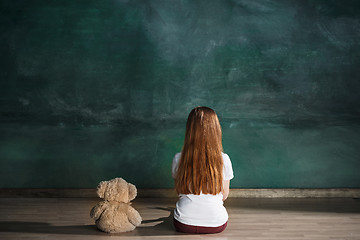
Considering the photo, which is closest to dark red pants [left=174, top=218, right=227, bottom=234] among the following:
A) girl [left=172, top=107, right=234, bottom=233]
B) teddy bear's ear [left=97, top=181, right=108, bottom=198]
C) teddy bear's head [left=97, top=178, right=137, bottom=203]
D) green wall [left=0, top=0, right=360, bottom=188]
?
Result: girl [left=172, top=107, right=234, bottom=233]

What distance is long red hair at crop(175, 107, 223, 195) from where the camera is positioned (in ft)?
8.52

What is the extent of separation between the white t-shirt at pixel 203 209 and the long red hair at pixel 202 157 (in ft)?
0.16

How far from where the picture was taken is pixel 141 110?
12.4 feet

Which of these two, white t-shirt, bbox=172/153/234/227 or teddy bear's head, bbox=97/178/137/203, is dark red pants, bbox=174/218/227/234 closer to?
white t-shirt, bbox=172/153/234/227

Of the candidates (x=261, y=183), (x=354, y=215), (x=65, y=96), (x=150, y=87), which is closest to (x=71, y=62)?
(x=65, y=96)

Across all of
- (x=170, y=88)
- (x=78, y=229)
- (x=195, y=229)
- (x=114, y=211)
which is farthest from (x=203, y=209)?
(x=170, y=88)

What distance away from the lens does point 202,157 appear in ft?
8.52

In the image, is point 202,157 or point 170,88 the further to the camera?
point 170,88

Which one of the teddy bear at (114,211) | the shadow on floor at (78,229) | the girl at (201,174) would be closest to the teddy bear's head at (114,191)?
the teddy bear at (114,211)

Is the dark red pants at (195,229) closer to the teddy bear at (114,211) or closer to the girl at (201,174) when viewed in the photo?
the girl at (201,174)

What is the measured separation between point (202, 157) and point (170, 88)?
1.30m

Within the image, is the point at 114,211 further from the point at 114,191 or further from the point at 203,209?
the point at 203,209

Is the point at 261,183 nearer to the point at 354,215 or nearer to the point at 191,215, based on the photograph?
the point at 354,215

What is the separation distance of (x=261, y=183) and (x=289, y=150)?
390 mm
